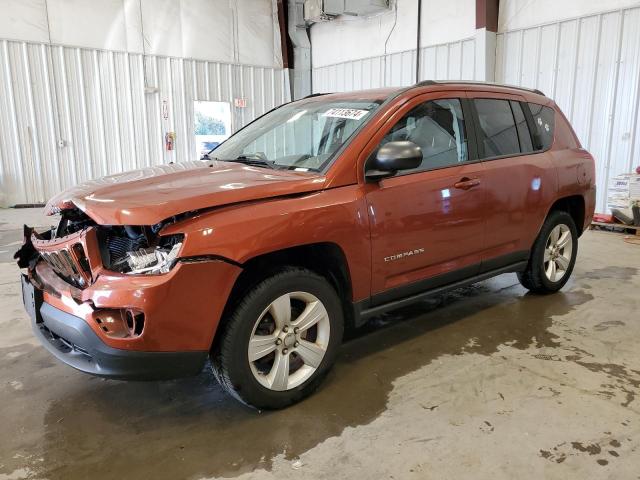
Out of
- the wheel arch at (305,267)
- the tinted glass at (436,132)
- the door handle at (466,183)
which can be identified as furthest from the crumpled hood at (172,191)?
the door handle at (466,183)

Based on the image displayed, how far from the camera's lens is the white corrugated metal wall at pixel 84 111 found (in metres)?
9.56

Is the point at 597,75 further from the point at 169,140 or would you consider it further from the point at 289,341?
the point at 169,140

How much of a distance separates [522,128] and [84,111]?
9.27 metres

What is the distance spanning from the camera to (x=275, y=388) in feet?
7.70

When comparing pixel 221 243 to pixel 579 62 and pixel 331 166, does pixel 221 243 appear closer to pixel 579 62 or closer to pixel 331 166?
pixel 331 166

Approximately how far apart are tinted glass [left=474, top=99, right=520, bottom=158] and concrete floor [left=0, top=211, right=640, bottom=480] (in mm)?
1226

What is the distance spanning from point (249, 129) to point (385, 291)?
5.31 feet

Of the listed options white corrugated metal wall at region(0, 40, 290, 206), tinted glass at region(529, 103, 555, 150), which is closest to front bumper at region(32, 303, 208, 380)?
tinted glass at region(529, 103, 555, 150)

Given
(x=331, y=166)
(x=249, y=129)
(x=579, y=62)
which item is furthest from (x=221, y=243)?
(x=579, y=62)

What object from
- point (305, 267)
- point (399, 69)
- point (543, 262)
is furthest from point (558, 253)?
point (399, 69)

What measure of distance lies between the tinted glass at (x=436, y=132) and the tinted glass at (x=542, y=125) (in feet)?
2.97

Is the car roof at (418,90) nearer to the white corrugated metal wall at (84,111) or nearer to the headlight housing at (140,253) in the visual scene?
the headlight housing at (140,253)

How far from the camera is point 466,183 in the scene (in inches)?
119

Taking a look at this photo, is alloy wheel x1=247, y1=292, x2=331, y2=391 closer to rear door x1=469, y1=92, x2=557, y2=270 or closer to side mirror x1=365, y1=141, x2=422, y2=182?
side mirror x1=365, y1=141, x2=422, y2=182
